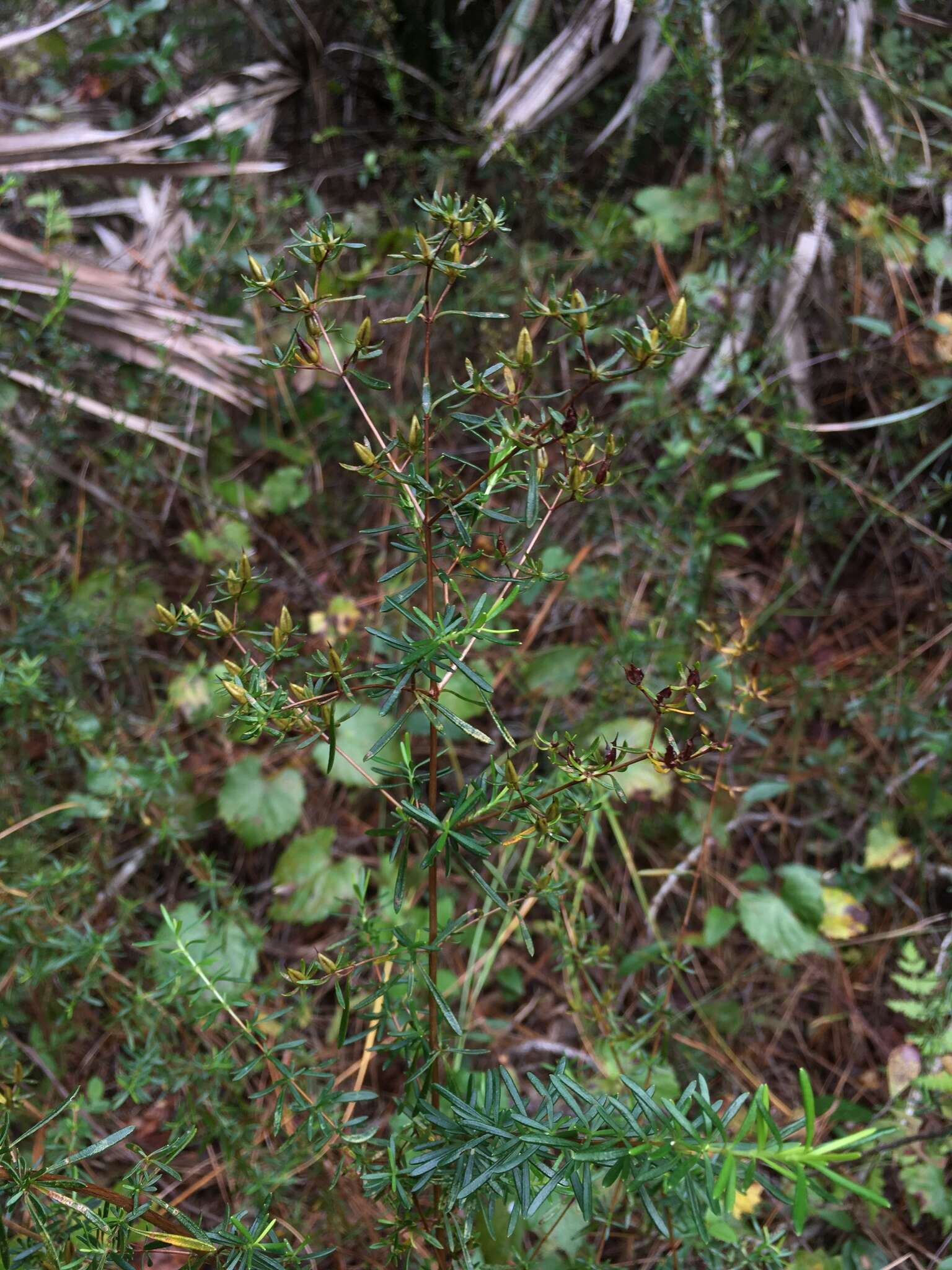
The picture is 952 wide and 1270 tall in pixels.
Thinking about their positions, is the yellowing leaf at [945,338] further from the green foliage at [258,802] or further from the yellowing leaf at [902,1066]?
the green foliage at [258,802]

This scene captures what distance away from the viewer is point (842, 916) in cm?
196

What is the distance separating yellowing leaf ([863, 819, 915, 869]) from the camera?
6.52ft

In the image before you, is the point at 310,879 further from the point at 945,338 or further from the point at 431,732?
the point at 945,338

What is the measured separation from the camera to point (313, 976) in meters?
0.93

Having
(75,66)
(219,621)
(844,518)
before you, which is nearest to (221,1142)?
(219,621)

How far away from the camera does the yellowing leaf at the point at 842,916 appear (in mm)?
1934

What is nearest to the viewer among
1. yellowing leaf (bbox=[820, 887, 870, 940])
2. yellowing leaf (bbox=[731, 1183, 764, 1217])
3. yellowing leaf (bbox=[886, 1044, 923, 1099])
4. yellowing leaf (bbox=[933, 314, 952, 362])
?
yellowing leaf (bbox=[731, 1183, 764, 1217])

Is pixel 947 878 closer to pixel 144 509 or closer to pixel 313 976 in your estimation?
pixel 313 976

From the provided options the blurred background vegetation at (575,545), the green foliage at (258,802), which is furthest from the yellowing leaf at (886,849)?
the green foliage at (258,802)

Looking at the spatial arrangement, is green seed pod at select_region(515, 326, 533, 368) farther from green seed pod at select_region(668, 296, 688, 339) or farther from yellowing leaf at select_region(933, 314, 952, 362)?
yellowing leaf at select_region(933, 314, 952, 362)

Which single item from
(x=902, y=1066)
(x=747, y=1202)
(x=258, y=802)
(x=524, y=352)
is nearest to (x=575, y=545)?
(x=258, y=802)

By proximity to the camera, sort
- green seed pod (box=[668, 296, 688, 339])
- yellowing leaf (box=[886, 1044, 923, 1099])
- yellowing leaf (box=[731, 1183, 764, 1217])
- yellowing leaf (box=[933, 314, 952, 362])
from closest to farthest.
Answer: 1. green seed pod (box=[668, 296, 688, 339])
2. yellowing leaf (box=[731, 1183, 764, 1217])
3. yellowing leaf (box=[886, 1044, 923, 1099])
4. yellowing leaf (box=[933, 314, 952, 362])

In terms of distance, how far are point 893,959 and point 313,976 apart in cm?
154

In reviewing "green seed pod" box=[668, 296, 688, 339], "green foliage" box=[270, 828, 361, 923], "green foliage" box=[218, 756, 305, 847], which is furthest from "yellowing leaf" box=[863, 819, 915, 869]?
"green seed pod" box=[668, 296, 688, 339]
